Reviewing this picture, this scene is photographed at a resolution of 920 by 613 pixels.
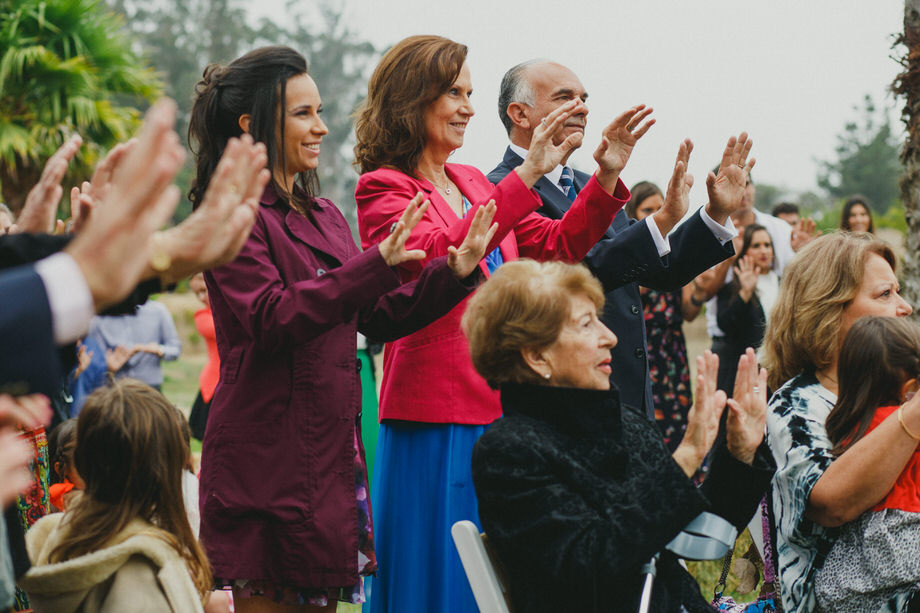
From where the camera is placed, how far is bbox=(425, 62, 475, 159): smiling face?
3281mm

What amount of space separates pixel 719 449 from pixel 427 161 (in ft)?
A: 4.78

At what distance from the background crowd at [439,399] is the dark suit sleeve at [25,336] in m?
0.33

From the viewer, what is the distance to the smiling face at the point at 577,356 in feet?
7.79

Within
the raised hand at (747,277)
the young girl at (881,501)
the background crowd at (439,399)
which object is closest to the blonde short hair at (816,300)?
the background crowd at (439,399)

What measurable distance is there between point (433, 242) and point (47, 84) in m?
11.4

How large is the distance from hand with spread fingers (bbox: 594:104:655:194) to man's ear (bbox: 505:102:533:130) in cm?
68

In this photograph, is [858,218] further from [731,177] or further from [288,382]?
[288,382]

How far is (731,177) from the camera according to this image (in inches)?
131

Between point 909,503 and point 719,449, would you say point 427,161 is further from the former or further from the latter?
point 909,503

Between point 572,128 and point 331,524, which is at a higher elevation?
point 572,128

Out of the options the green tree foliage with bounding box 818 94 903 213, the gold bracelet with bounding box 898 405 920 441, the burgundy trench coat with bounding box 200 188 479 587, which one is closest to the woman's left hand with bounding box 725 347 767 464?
the gold bracelet with bounding box 898 405 920 441

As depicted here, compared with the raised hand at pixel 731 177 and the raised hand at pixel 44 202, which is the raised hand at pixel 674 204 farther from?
the raised hand at pixel 44 202

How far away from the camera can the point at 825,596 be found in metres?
2.73

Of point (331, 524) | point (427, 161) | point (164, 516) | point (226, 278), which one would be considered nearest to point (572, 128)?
point (427, 161)
